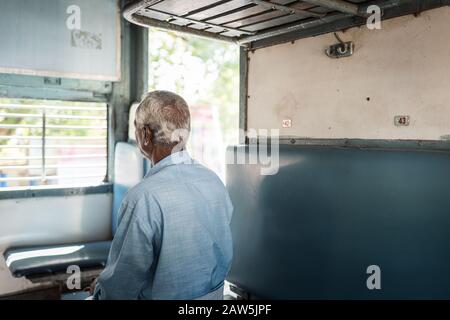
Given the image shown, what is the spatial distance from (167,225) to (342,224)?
109 centimetres

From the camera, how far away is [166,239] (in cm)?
164

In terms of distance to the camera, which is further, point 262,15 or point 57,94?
point 57,94

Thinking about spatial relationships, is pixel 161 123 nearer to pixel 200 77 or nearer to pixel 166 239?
pixel 166 239

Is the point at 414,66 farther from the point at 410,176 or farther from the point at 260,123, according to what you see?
the point at 260,123

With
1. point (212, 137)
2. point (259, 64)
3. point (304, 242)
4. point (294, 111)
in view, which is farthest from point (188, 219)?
point (212, 137)

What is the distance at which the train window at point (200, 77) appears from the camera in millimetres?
7804

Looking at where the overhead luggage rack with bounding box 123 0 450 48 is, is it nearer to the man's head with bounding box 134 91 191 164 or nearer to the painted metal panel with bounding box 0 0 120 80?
the man's head with bounding box 134 91 191 164

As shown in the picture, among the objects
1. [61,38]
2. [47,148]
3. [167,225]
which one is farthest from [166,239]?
[61,38]

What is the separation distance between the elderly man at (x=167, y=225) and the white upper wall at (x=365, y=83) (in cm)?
100

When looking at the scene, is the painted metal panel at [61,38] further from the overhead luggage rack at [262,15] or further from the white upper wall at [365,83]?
the white upper wall at [365,83]

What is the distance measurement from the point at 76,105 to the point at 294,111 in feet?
8.07

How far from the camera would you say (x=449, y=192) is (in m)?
1.79

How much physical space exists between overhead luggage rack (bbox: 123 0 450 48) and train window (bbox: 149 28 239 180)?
3.37m

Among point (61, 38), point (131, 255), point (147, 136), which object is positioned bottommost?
point (131, 255)
